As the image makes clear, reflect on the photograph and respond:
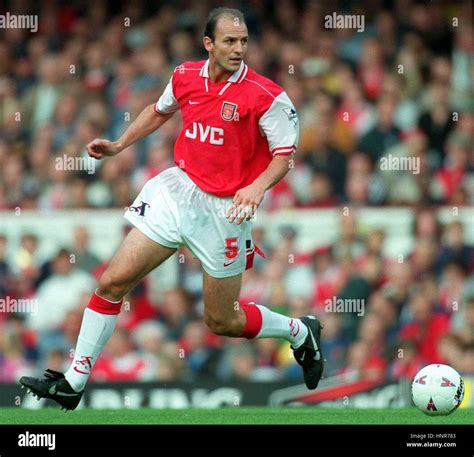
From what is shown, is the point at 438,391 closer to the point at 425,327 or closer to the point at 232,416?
the point at 232,416

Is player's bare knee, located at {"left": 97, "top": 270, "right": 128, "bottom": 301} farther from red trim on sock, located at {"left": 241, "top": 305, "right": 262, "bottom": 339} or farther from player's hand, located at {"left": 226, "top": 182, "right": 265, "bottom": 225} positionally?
red trim on sock, located at {"left": 241, "top": 305, "right": 262, "bottom": 339}

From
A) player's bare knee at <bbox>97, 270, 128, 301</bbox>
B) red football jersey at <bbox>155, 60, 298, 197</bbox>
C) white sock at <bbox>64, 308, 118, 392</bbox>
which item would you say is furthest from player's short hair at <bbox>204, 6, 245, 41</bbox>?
white sock at <bbox>64, 308, 118, 392</bbox>

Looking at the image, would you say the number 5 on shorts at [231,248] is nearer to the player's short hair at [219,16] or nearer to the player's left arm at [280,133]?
A: the player's left arm at [280,133]

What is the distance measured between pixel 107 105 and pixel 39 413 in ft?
19.4

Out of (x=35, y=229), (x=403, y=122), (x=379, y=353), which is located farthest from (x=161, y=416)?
(x=403, y=122)

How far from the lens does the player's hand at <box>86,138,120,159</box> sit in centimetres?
865

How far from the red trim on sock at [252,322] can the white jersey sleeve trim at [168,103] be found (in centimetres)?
141

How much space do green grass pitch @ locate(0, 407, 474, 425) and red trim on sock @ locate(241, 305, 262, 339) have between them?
1.92ft

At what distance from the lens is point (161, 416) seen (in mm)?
9375

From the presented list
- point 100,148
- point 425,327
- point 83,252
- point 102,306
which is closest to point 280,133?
point 100,148

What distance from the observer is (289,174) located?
13859 millimetres

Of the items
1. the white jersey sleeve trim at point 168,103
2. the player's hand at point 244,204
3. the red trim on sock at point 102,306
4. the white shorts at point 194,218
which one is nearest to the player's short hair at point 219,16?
the white jersey sleeve trim at point 168,103

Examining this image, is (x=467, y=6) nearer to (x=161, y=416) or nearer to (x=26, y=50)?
(x=26, y=50)

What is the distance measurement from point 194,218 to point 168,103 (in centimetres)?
82
